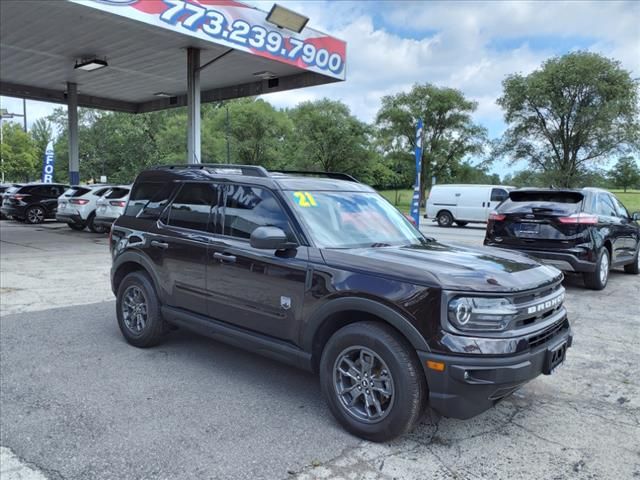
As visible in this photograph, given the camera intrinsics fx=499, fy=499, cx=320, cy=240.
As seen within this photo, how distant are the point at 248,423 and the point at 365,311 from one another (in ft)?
3.88

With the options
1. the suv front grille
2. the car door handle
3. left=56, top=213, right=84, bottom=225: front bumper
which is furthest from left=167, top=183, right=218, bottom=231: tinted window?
left=56, top=213, right=84, bottom=225: front bumper

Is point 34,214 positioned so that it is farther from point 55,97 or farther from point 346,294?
point 346,294

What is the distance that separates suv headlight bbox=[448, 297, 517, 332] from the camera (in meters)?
3.01

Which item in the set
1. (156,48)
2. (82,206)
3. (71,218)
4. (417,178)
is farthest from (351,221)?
(71,218)

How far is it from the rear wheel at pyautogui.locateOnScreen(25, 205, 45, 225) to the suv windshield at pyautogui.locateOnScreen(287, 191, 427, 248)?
813 inches

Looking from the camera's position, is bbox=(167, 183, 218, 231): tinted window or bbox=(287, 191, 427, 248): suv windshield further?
bbox=(167, 183, 218, 231): tinted window

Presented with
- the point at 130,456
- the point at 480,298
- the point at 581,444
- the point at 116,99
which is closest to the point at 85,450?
the point at 130,456

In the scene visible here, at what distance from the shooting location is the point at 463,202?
24.1 m

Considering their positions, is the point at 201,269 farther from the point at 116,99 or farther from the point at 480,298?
the point at 116,99

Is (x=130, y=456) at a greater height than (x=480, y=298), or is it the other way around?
(x=480, y=298)

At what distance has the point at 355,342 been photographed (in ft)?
10.9

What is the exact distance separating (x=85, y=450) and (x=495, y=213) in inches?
282

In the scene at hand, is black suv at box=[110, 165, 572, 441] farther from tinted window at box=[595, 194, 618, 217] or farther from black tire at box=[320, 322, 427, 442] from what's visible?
tinted window at box=[595, 194, 618, 217]

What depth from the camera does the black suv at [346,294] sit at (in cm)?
303
